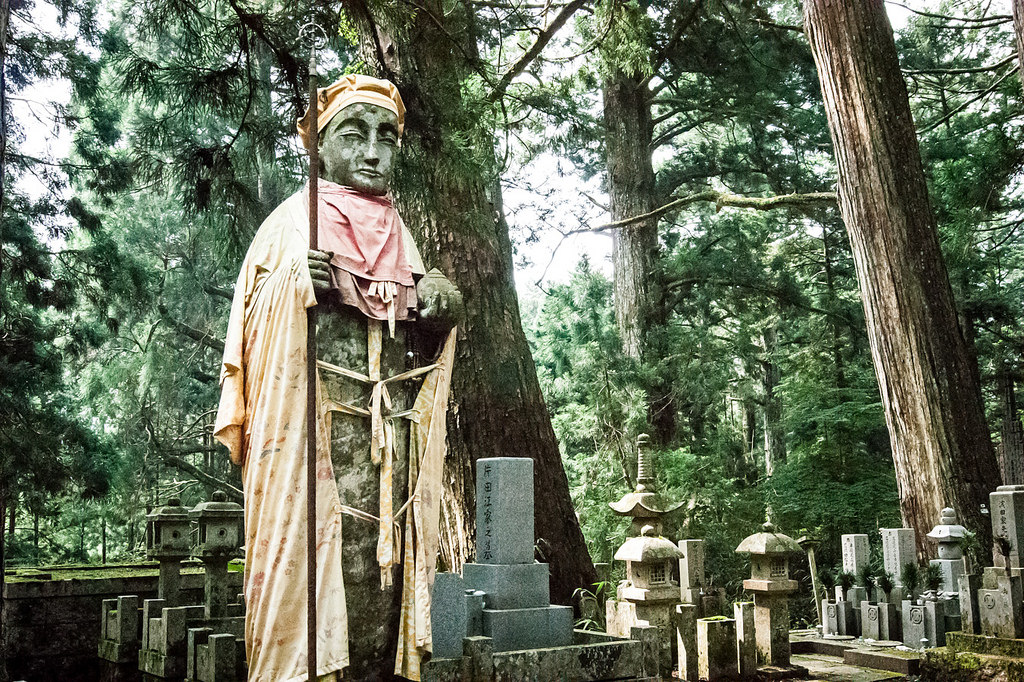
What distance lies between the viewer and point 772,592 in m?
7.41

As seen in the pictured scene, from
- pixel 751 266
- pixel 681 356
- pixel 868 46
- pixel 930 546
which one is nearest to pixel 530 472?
pixel 930 546

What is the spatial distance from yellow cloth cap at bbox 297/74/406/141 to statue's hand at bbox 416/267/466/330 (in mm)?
848

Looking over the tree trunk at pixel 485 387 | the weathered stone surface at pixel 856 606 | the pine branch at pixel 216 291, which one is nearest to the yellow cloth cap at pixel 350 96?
the tree trunk at pixel 485 387

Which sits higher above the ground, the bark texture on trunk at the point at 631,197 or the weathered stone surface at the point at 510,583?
the bark texture on trunk at the point at 631,197

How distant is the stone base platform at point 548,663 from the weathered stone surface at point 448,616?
0.24 metres

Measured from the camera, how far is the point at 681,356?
41.5ft

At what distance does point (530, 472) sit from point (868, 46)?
22.0ft

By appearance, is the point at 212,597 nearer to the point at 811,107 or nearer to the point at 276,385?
the point at 276,385

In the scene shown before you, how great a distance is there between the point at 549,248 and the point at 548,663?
7.98 m

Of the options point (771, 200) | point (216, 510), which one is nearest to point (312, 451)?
point (216, 510)

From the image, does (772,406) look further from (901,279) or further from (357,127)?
(357,127)

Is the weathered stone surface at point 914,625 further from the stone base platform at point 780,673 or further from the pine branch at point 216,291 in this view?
the pine branch at point 216,291

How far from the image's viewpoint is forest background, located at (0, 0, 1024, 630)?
569cm

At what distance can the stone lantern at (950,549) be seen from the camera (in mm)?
8078
